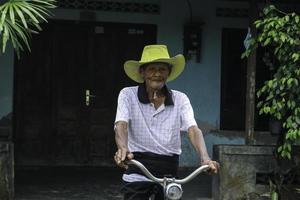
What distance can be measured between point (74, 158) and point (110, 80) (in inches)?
55.9

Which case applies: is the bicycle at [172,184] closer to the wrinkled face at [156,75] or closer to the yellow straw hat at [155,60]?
the wrinkled face at [156,75]

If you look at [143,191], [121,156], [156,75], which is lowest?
[143,191]

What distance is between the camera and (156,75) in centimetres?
385

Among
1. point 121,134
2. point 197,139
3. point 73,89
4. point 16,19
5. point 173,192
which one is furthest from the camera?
point 73,89

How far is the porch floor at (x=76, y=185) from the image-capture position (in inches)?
299

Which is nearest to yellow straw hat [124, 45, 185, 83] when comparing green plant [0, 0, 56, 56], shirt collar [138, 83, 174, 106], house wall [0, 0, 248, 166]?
shirt collar [138, 83, 174, 106]

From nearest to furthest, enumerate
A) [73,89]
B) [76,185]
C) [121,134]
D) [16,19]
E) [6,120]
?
[121,134] → [16,19] → [76,185] → [6,120] → [73,89]

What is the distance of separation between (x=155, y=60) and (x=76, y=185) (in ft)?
15.6

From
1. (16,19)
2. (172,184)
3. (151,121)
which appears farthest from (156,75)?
(16,19)

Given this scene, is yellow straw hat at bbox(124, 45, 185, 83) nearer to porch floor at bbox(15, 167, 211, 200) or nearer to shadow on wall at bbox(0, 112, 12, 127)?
porch floor at bbox(15, 167, 211, 200)

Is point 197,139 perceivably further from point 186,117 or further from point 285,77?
point 285,77

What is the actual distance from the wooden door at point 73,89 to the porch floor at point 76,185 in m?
0.35

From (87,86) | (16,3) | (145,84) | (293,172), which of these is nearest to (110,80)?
(87,86)

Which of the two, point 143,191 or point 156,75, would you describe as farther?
point 156,75
